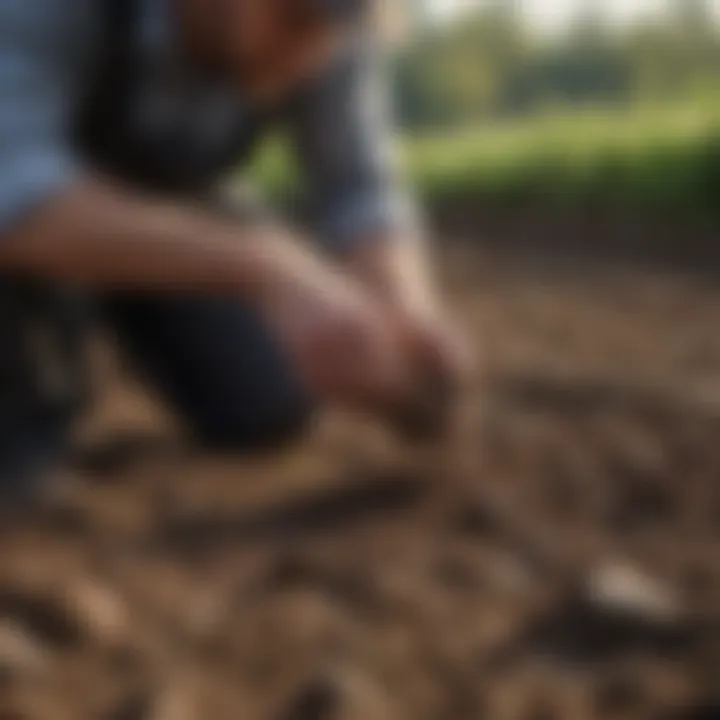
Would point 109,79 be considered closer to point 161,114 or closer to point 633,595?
point 161,114

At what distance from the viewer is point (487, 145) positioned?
3082 millimetres

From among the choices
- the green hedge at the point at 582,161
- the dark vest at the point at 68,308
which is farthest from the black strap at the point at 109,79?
the green hedge at the point at 582,161

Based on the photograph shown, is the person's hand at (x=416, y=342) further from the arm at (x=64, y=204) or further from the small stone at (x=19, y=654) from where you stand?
the small stone at (x=19, y=654)

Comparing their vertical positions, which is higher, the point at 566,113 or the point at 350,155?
the point at 566,113

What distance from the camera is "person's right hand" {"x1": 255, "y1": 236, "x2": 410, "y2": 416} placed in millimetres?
801

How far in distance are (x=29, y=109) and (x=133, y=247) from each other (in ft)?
0.30

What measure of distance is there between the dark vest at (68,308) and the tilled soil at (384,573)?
6cm

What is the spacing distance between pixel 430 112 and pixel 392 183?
1.31m

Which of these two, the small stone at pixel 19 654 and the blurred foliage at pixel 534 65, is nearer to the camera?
the small stone at pixel 19 654

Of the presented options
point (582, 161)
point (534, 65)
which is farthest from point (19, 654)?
point (582, 161)

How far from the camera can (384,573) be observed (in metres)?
0.93

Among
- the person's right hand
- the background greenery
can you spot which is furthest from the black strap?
the background greenery

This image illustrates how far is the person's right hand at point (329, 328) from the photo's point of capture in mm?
801

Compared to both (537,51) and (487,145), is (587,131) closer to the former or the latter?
(487,145)
